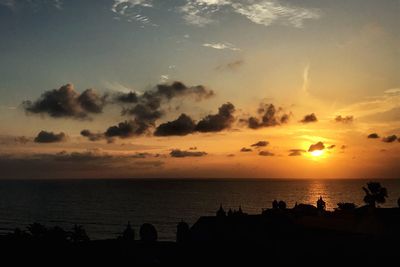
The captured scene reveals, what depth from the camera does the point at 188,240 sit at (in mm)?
55656

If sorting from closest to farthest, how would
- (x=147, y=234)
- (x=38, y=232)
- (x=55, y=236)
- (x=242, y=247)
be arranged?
1. (x=55, y=236)
2. (x=242, y=247)
3. (x=38, y=232)
4. (x=147, y=234)

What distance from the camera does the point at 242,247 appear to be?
1848 inches

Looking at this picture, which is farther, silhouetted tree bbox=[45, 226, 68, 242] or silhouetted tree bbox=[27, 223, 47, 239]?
silhouetted tree bbox=[27, 223, 47, 239]

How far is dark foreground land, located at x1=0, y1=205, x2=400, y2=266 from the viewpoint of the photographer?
42938mm

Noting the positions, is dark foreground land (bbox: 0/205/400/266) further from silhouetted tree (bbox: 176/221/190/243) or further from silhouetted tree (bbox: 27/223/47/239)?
silhouetted tree (bbox: 176/221/190/243)

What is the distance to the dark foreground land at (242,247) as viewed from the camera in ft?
141

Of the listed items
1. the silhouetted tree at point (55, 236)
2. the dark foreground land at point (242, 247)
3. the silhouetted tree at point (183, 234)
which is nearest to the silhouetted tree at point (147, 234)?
the dark foreground land at point (242, 247)

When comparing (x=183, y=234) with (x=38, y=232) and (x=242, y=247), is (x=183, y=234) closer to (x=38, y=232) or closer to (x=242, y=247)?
(x=242, y=247)

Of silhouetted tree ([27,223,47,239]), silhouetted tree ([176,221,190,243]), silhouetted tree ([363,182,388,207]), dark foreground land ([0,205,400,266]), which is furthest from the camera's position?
silhouetted tree ([363,182,388,207])

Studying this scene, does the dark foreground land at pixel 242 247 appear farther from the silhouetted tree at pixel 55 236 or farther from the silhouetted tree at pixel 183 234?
the silhouetted tree at pixel 183 234

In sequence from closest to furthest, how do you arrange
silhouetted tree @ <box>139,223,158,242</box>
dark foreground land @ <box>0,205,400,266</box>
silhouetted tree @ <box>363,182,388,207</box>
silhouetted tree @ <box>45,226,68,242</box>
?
dark foreground land @ <box>0,205,400,266</box>, silhouetted tree @ <box>45,226,68,242</box>, silhouetted tree @ <box>139,223,158,242</box>, silhouetted tree @ <box>363,182,388,207</box>

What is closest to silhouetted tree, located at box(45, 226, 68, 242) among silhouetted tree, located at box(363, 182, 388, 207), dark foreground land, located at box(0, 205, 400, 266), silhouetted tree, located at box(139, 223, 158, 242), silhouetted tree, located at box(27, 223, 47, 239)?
dark foreground land, located at box(0, 205, 400, 266)

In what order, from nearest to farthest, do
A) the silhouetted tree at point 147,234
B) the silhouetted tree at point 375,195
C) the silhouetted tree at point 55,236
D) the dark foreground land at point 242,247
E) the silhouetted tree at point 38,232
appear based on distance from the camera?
1. the dark foreground land at point 242,247
2. the silhouetted tree at point 55,236
3. the silhouetted tree at point 38,232
4. the silhouetted tree at point 147,234
5. the silhouetted tree at point 375,195

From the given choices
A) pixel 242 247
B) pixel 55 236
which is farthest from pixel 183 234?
pixel 55 236
